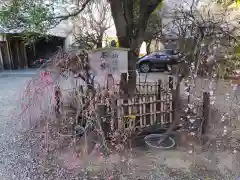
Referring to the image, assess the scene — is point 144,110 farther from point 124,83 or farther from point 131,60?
point 131,60

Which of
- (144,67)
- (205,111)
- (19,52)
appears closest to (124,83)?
(205,111)

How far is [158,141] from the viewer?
11.5ft

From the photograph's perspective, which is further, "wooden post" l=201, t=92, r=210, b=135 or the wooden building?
the wooden building

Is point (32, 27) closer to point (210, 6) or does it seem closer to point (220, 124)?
point (220, 124)

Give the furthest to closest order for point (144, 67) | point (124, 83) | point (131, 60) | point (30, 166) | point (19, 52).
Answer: point (19, 52) → point (144, 67) → point (131, 60) → point (124, 83) → point (30, 166)

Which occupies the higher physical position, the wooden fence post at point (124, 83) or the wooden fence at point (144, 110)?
the wooden fence post at point (124, 83)

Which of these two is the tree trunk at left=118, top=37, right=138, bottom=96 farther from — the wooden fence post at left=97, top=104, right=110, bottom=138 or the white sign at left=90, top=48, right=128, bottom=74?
the wooden fence post at left=97, top=104, right=110, bottom=138

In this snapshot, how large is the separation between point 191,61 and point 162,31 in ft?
10.0

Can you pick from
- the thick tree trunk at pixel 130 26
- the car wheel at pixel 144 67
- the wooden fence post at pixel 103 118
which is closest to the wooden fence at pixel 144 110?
the wooden fence post at pixel 103 118

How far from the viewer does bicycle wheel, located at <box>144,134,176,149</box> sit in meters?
3.35

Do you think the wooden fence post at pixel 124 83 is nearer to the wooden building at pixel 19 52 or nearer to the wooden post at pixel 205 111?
the wooden post at pixel 205 111

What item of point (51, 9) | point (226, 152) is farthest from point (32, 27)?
point (226, 152)

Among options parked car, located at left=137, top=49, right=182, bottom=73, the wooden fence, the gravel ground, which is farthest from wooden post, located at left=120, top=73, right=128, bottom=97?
parked car, located at left=137, top=49, right=182, bottom=73

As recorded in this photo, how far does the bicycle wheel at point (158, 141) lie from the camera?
3.35 m
